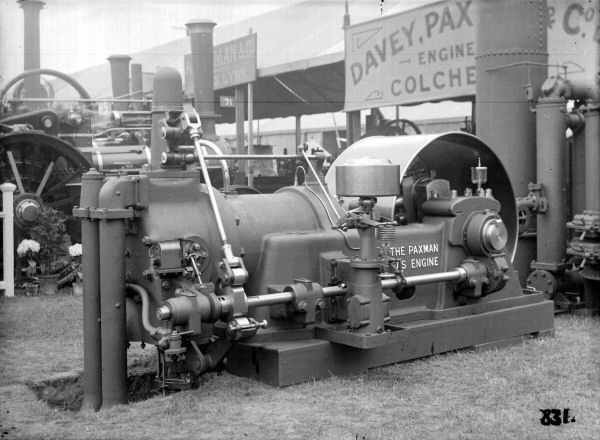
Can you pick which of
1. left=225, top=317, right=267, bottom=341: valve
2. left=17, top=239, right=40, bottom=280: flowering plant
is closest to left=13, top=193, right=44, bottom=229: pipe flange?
left=17, top=239, right=40, bottom=280: flowering plant

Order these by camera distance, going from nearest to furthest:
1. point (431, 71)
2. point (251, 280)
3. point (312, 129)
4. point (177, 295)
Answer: point (177, 295)
point (251, 280)
point (431, 71)
point (312, 129)

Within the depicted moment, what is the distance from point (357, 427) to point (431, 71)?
286 inches

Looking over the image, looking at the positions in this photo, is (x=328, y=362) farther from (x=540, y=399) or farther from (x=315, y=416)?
(x=540, y=399)

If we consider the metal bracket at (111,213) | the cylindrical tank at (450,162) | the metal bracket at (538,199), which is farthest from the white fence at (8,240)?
the metal bracket at (538,199)

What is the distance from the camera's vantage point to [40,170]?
31.9 feet

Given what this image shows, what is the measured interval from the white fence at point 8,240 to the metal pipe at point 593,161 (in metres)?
5.87

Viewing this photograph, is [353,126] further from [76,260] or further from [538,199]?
[538,199]

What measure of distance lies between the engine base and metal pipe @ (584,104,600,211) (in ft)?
4.33

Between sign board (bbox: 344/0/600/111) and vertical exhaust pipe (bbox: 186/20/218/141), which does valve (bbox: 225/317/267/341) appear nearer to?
sign board (bbox: 344/0/600/111)

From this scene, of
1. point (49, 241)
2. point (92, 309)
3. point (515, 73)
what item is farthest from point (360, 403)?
point (49, 241)

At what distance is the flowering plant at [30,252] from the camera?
889 centimetres

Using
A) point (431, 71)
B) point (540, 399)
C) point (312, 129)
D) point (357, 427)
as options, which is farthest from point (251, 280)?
point (312, 129)

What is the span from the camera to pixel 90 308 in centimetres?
442

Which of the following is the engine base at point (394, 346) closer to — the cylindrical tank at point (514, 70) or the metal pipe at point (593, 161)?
the metal pipe at point (593, 161)
